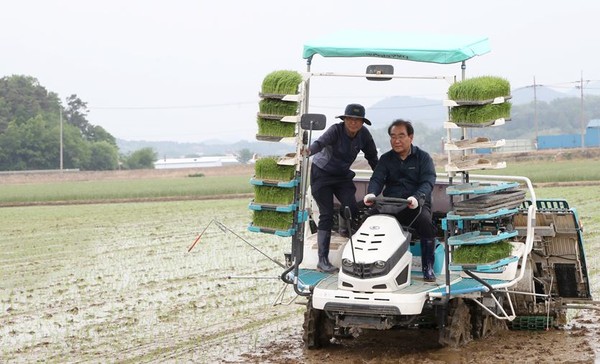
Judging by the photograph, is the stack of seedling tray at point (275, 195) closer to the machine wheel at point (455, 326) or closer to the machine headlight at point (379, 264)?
the machine headlight at point (379, 264)

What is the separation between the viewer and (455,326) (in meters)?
9.28

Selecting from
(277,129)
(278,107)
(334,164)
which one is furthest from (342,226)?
(278,107)

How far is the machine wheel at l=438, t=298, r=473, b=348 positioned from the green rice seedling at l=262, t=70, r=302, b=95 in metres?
2.46

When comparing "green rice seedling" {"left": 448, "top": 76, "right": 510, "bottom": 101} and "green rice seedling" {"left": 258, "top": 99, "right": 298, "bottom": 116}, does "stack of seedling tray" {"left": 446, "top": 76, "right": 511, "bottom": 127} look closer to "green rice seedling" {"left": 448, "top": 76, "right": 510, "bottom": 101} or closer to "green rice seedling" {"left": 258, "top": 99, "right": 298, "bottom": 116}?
"green rice seedling" {"left": 448, "top": 76, "right": 510, "bottom": 101}

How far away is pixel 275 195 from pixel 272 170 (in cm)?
24

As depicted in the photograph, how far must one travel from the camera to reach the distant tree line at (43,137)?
8781 centimetres

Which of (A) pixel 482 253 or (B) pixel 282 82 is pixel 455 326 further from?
(B) pixel 282 82

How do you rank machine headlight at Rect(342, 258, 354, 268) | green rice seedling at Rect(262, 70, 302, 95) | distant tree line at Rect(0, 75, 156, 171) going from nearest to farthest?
machine headlight at Rect(342, 258, 354, 268)
green rice seedling at Rect(262, 70, 302, 95)
distant tree line at Rect(0, 75, 156, 171)

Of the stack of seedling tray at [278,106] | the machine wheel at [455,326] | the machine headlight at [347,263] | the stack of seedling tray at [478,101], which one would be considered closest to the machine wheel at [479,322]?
the machine wheel at [455,326]

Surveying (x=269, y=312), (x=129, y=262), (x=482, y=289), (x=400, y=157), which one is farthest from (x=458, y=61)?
(x=129, y=262)

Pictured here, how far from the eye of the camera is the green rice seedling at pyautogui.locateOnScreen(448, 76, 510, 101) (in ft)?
30.1

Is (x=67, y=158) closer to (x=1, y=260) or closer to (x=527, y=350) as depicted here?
(x=1, y=260)

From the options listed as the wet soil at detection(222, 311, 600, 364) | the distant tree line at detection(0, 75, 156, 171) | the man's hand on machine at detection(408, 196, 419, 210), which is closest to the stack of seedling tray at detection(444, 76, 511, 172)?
the man's hand on machine at detection(408, 196, 419, 210)

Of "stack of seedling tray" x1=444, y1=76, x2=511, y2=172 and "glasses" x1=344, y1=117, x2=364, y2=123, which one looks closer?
"stack of seedling tray" x1=444, y1=76, x2=511, y2=172
